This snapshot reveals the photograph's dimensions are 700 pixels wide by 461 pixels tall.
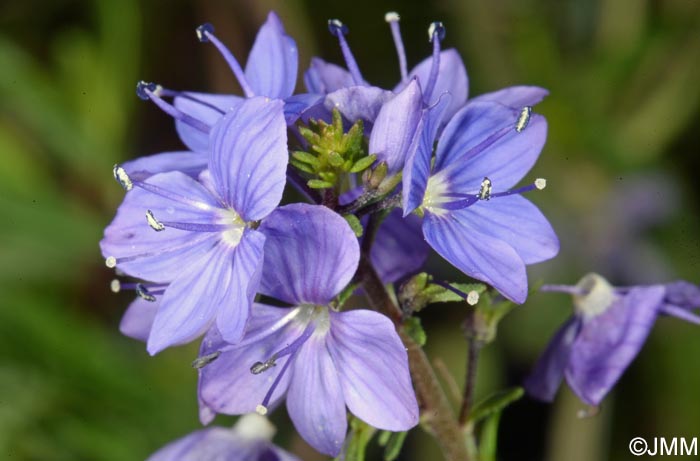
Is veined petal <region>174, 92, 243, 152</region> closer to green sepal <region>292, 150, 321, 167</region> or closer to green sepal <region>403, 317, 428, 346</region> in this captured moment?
green sepal <region>292, 150, 321, 167</region>

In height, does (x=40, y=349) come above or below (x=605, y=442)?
above

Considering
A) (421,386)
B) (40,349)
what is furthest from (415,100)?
(40,349)

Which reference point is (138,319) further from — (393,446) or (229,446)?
(393,446)

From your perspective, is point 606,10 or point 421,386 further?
point 606,10

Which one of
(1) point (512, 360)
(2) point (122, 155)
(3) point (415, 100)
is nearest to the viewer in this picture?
(3) point (415, 100)

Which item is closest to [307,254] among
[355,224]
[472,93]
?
[355,224]

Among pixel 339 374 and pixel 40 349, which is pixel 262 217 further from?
pixel 40 349

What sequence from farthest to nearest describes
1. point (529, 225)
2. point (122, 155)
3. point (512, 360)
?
point (122, 155) → point (512, 360) → point (529, 225)
